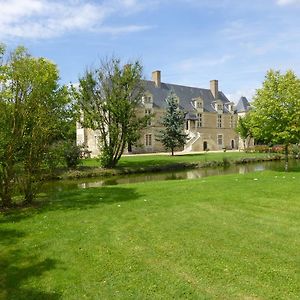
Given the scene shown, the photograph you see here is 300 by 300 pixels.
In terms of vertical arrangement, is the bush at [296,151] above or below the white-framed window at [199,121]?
below

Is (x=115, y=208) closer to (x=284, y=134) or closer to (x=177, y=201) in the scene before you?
(x=177, y=201)

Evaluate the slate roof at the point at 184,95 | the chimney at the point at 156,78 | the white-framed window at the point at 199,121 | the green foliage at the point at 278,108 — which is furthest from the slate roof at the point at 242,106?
the green foliage at the point at 278,108

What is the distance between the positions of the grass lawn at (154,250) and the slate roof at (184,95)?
38.7 metres

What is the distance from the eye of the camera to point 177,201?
10.6 meters

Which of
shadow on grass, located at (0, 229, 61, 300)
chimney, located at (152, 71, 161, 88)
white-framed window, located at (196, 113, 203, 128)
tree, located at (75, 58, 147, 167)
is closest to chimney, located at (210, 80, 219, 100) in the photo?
white-framed window, located at (196, 113, 203, 128)

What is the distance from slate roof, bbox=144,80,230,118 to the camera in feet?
164

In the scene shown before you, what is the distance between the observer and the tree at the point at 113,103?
2778cm

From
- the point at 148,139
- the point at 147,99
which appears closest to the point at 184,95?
the point at 147,99

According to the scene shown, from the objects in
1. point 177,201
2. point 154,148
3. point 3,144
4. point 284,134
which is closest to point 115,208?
point 177,201

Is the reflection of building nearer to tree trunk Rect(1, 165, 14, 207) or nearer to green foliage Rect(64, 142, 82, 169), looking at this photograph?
green foliage Rect(64, 142, 82, 169)

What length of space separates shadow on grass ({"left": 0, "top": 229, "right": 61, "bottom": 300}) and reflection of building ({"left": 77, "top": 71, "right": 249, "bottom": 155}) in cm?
3844

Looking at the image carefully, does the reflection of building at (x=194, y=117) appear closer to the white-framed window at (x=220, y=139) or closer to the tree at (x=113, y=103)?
the white-framed window at (x=220, y=139)

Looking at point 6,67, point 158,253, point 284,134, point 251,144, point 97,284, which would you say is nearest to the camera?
point 97,284

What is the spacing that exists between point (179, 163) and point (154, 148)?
1907 centimetres
